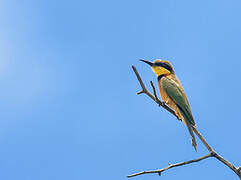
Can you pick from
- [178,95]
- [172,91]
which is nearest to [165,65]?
[172,91]

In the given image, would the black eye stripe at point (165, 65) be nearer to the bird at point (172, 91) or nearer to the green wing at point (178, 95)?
the bird at point (172, 91)

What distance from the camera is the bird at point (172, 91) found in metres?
4.37

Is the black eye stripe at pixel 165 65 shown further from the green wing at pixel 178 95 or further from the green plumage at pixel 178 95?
the green wing at pixel 178 95

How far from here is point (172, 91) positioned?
4930 mm

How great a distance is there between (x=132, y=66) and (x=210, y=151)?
3.05ft

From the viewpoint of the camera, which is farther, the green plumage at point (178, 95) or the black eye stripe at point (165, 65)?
the black eye stripe at point (165, 65)

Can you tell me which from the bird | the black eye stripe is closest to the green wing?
the bird

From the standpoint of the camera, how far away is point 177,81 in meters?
5.27

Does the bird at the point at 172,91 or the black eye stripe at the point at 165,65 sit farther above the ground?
the black eye stripe at the point at 165,65

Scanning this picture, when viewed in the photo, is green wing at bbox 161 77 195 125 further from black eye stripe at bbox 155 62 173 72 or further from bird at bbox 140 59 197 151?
black eye stripe at bbox 155 62 173 72

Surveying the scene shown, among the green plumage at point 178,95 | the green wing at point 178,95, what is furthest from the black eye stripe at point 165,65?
the green wing at point 178,95

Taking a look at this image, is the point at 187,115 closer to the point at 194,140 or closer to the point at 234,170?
the point at 194,140

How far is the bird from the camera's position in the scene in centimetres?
437

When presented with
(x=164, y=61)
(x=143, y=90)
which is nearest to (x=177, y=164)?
(x=143, y=90)
